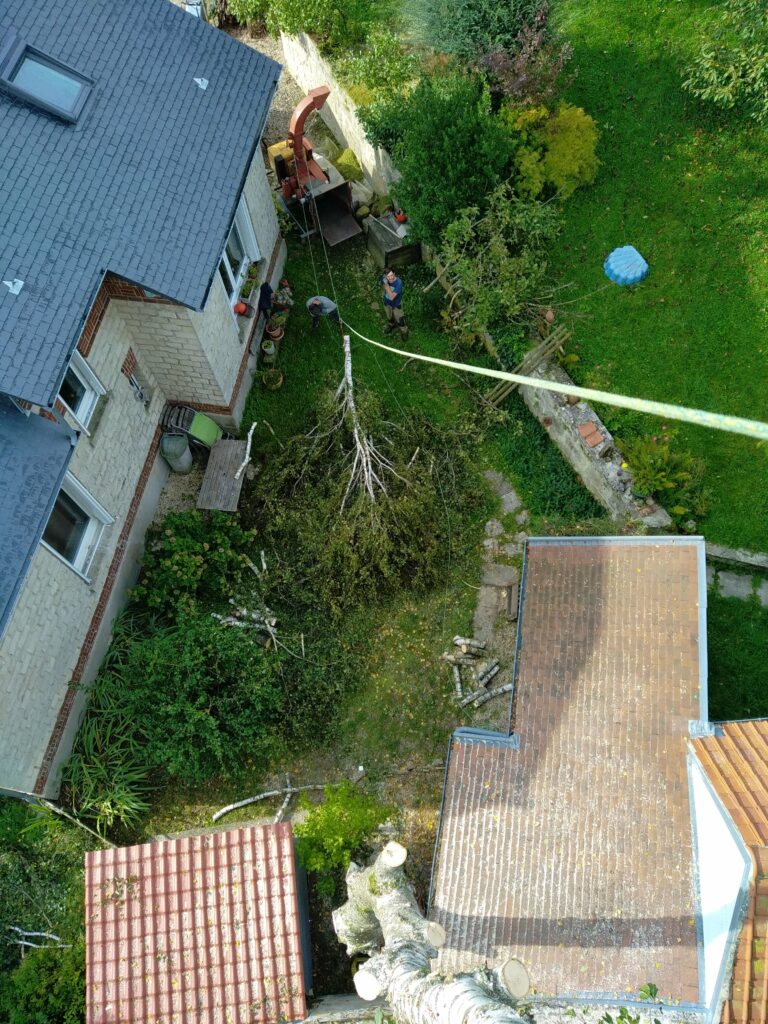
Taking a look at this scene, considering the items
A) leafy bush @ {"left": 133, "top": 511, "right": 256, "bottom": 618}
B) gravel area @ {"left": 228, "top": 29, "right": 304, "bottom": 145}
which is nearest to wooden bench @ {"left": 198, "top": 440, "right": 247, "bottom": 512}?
leafy bush @ {"left": 133, "top": 511, "right": 256, "bottom": 618}

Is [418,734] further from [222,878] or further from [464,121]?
[464,121]

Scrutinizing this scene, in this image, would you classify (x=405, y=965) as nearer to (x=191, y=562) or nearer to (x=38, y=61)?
(x=191, y=562)

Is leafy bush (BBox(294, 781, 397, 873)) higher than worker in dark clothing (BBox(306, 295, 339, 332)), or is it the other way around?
worker in dark clothing (BBox(306, 295, 339, 332))

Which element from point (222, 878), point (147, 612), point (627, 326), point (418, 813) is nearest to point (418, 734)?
point (418, 813)

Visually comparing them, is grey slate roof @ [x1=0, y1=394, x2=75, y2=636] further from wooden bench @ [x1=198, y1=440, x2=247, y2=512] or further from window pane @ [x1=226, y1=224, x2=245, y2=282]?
window pane @ [x1=226, y1=224, x2=245, y2=282]

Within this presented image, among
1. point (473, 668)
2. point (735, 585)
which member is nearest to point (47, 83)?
point (473, 668)

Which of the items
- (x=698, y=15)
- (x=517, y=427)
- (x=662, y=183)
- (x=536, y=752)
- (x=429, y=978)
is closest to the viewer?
(x=429, y=978)
